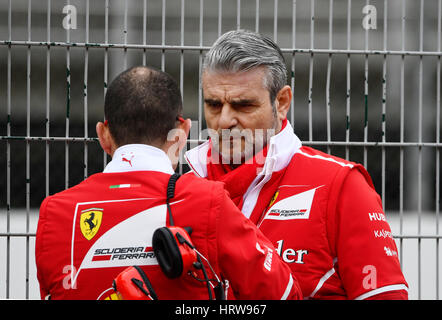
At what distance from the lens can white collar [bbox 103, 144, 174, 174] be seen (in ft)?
5.06

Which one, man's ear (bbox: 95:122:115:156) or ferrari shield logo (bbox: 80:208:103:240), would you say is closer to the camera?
ferrari shield logo (bbox: 80:208:103:240)

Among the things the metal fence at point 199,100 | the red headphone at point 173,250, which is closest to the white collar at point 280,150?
the red headphone at point 173,250

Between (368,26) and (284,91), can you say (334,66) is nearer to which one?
(368,26)

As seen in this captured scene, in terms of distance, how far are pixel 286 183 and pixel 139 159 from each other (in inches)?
23.5

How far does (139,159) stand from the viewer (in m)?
1.55

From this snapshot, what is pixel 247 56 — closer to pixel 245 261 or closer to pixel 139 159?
pixel 139 159

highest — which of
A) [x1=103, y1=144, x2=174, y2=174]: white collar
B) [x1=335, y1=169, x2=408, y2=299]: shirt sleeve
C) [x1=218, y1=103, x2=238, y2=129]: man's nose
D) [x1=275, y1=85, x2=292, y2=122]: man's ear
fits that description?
[x1=275, y1=85, x2=292, y2=122]: man's ear

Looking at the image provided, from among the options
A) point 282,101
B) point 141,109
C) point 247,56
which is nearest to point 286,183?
point 282,101

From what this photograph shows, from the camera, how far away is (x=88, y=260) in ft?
4.82

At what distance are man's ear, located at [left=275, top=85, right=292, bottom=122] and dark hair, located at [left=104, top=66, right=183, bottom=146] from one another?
542mm

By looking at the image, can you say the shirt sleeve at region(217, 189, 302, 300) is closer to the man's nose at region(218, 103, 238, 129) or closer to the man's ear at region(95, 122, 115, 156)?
the man's ear at region(95, 122, 115, 156)

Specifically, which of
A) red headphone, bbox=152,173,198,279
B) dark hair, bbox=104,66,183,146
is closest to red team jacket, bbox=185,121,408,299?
dark hair, bbox=104,66,183,146

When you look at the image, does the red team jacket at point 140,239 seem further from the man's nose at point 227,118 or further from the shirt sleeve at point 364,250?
the man's nose at point 227,118
